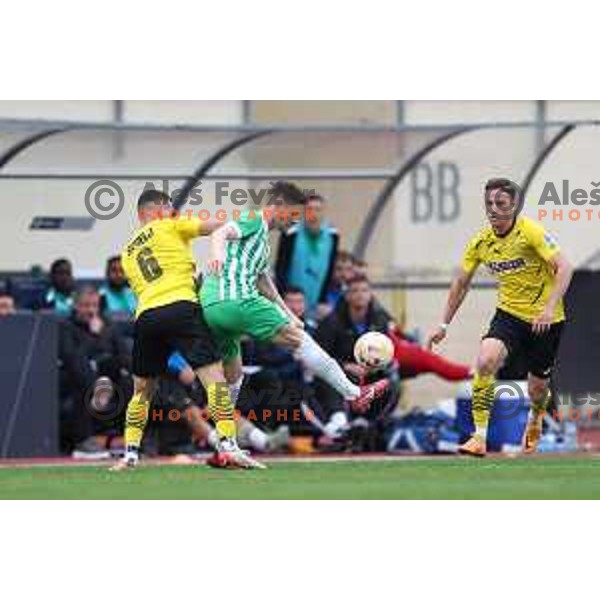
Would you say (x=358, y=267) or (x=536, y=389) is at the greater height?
(x=358, y=267)

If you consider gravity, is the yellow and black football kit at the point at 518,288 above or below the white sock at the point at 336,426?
above

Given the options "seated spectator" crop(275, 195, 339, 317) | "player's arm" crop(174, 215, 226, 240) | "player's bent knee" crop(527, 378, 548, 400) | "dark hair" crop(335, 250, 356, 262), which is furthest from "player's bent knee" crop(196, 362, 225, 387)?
"dark hair" crop(335, 250, 356, 262)

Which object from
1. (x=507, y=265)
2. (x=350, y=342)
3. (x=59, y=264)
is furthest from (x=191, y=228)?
(x=59, y=264)

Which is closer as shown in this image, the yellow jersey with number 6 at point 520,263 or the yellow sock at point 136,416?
the yellow sock at point 136,416

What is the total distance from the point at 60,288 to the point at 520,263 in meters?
5.47

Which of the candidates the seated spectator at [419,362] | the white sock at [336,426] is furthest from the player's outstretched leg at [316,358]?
the seated spectator at [419,362]

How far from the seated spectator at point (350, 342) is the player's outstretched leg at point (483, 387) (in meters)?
2.79

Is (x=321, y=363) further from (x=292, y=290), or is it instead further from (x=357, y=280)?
(x=292, y=290)

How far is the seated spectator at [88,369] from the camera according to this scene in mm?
20641

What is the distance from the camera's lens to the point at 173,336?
653 inches

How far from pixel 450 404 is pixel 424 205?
280 cm

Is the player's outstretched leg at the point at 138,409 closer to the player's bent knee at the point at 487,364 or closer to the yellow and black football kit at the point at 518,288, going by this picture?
the player's bent knee at the point at 487,364

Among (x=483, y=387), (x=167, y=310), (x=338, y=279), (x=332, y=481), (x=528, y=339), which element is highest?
(x=338, y=279)

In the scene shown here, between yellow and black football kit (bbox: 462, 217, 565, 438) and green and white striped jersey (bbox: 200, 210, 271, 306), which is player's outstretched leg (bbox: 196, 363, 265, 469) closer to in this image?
green and white striped jersey (bbox: 200, 210, 271, 306)
